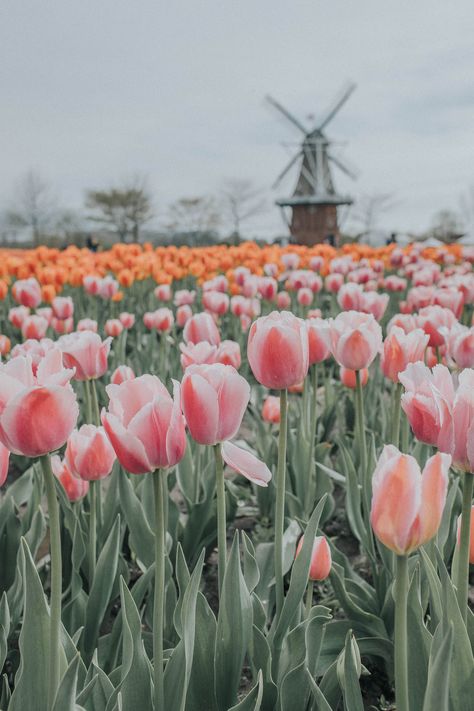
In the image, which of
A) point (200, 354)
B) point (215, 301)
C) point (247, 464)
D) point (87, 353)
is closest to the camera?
point (247, 464)

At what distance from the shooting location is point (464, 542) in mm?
1166

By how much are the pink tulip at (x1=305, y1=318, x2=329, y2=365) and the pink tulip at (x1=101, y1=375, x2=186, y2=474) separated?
3.13ft

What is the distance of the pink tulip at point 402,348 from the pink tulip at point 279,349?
56 centimetres

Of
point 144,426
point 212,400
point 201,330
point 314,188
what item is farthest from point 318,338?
point 314,188

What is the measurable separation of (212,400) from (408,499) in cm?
38

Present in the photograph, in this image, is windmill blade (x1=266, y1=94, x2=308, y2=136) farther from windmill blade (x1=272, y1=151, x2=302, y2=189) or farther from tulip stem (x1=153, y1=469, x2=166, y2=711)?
tulip stem (x1=153, y1=469, x2=166, y2=711)

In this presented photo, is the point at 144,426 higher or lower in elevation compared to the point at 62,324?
higher

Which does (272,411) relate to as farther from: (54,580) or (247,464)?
(54,580)

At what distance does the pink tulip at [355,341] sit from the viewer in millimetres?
1827

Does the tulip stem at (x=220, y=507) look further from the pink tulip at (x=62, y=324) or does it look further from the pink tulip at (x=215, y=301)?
the pink tulip at (x=62, y=324)

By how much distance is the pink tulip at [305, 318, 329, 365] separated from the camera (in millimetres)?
2020

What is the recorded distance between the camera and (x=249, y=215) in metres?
62.8

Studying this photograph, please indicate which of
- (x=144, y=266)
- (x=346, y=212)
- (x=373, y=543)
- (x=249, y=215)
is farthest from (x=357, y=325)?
(x=249, y=215)

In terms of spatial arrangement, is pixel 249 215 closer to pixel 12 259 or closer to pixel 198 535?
pixel 12 259
